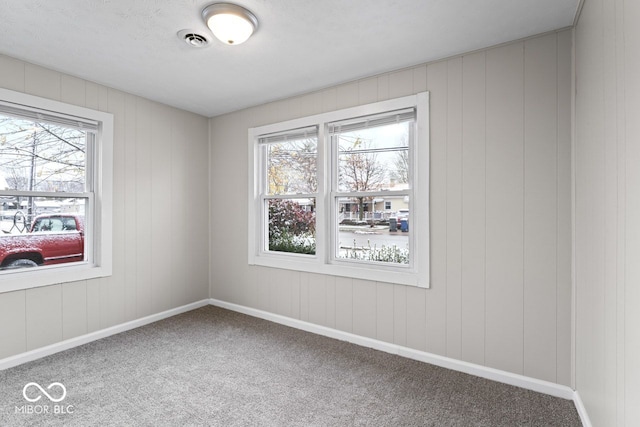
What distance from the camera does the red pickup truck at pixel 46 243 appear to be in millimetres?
2785

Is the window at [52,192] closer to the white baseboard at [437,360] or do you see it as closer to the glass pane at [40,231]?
the glass pane at [40,231]

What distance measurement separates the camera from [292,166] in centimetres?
374

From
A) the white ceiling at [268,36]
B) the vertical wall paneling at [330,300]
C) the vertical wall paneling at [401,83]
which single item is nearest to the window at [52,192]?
the white ceiling at [268,36]

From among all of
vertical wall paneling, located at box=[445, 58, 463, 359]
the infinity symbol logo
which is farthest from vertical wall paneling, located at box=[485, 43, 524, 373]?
the infinity symbol logo

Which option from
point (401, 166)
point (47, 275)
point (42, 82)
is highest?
point (42, 82)

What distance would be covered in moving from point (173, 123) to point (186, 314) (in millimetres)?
2223

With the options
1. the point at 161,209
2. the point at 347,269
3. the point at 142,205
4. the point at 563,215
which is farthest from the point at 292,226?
the point at 563,215

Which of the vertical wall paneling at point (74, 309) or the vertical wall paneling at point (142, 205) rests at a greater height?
the vertical wall paneling at point (142, 205)

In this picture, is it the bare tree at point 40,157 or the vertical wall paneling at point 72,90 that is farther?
the vertical wall paneling at point 72,90

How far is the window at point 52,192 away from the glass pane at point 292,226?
5.41ft

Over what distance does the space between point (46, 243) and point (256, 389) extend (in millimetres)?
2289

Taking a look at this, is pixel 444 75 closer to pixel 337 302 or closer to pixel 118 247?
pixel 337 302

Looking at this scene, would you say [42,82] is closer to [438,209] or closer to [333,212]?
[333,212]

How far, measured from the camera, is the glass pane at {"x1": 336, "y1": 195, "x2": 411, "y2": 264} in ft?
9.93
